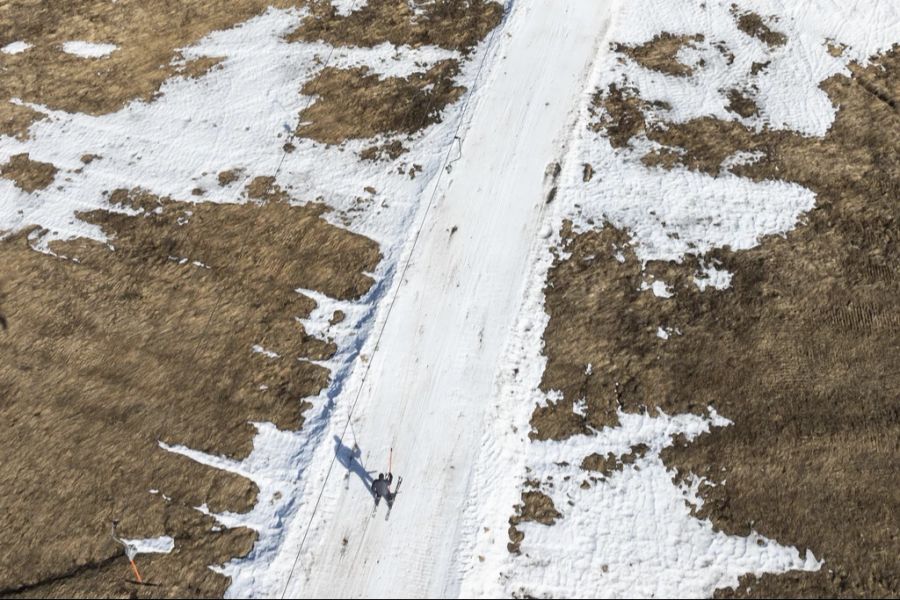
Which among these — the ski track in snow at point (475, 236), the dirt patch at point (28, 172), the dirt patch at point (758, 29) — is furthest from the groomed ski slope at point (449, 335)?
the dirt patch at point (28, 172)

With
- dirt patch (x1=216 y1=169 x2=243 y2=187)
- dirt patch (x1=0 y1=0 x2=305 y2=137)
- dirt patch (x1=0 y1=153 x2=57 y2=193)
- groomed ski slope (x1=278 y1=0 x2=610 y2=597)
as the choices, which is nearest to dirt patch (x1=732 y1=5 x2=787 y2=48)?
groomed ski slope (x1=278 y1=0 x2=610 y2=597)

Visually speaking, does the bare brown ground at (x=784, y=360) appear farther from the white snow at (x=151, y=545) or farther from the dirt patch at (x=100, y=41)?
the dirt patch at (x=100, y=41)

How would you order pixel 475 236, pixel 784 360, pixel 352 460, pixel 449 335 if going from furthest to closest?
pixel 475 236, pixel 449 335, pixel 784 360, pixel 352 460

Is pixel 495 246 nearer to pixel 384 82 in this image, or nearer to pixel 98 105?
pixel 384 82

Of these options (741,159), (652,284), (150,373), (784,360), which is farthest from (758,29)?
(150,373)

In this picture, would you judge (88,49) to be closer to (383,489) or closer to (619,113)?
(619,113)

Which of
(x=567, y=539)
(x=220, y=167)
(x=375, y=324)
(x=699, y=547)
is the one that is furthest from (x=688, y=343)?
(x=220, y=167)
